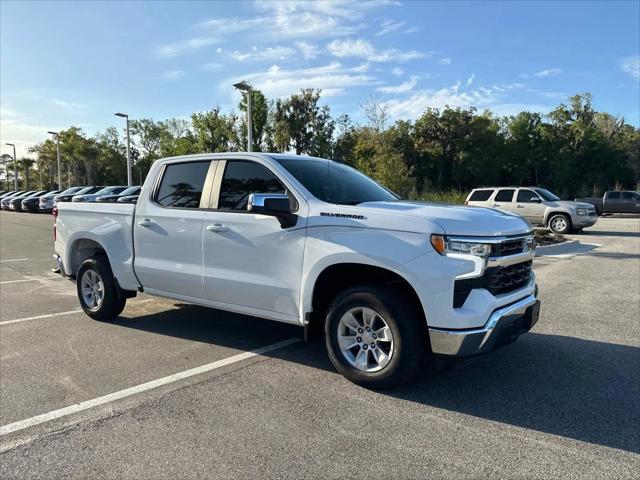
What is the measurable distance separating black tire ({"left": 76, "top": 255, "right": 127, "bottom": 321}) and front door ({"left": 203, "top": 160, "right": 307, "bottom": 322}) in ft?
5.75

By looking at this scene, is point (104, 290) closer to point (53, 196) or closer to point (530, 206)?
point (530, 206)

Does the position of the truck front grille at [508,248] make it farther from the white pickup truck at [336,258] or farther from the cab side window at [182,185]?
the cab side window at [182,185]

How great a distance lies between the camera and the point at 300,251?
4.36m

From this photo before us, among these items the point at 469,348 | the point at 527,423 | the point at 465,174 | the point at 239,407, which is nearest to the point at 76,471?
the point at 239,407

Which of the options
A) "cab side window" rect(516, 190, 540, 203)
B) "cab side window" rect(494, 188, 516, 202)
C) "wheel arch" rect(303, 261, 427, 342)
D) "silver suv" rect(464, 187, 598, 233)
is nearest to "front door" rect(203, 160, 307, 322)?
"wheel arch" rect(303, 261, 427, 342)

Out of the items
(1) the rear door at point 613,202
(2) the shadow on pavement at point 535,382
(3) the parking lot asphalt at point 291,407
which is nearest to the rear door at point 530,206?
(3) the parking lot asphalt at point 291,407

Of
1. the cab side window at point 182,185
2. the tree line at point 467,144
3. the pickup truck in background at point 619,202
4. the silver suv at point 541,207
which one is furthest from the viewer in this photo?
the tree line at point 467,144

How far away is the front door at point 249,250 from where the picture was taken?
4.45 metres

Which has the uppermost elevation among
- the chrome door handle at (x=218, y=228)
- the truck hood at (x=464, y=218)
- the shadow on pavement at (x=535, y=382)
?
the truck hood at (x=464, y=218)

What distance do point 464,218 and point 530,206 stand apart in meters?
17.7

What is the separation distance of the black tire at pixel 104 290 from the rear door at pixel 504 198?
17.0 meters

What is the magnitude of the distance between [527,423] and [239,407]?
2.12 metres

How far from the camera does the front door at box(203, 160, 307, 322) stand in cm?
445

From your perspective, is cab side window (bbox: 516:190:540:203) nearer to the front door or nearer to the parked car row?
the front door
